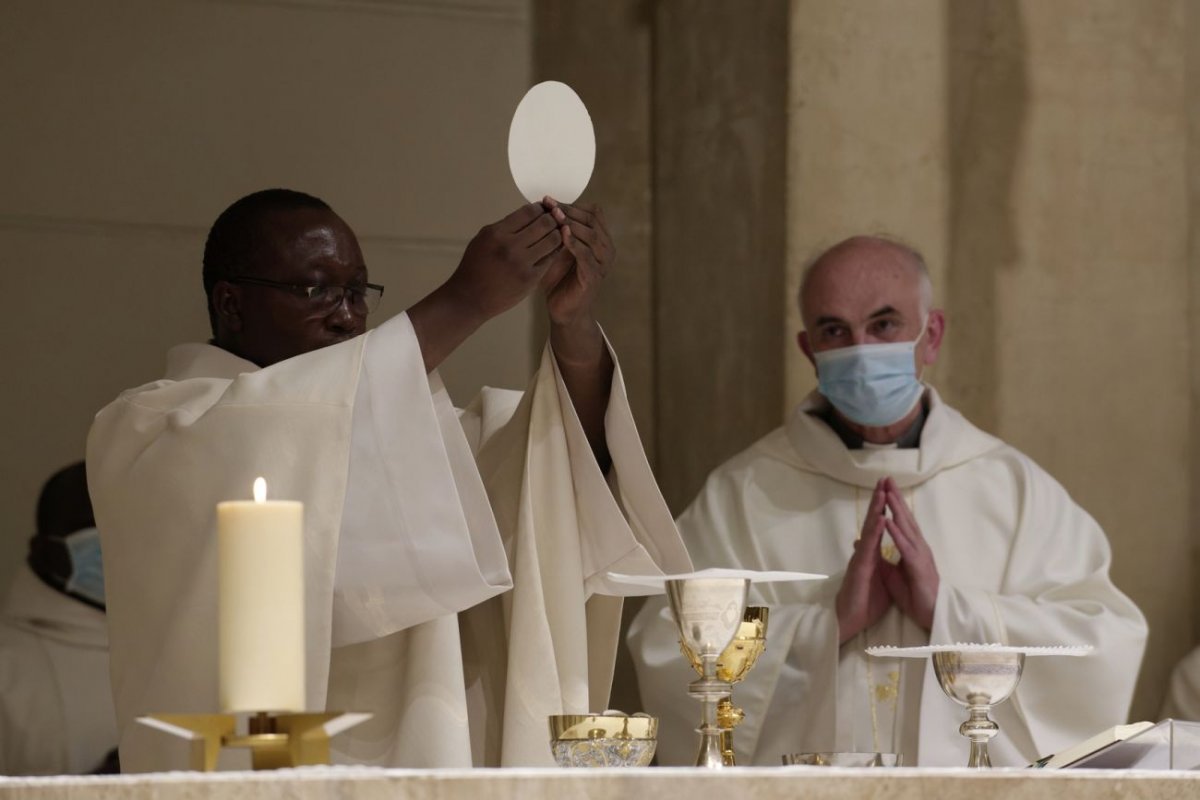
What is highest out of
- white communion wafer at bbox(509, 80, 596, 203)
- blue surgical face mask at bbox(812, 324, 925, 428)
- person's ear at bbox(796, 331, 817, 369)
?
white communion wafer at bbox(509, 80, 596, 203)

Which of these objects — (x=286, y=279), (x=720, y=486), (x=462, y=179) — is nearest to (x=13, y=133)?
(x=462, y=179)

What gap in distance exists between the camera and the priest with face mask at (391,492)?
3133 mm

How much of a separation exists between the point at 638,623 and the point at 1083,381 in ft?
6.72

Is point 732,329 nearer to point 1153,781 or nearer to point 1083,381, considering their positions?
point 1083,381

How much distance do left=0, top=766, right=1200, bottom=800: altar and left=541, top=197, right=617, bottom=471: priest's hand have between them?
5.05 feet

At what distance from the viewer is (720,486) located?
536 centimetres

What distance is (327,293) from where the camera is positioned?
372 cm

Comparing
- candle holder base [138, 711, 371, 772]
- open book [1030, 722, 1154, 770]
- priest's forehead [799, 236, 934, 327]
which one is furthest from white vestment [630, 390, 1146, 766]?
candle holder base [138, 711, 371, 772]

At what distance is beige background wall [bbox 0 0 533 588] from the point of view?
6746 millimetres

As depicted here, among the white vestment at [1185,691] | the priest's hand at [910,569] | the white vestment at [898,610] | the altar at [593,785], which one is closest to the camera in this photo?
the altar at [593,785]

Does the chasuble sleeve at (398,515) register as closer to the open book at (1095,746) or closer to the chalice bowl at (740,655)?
the chalice bowl at (740,655)

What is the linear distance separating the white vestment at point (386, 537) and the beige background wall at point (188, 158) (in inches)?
124

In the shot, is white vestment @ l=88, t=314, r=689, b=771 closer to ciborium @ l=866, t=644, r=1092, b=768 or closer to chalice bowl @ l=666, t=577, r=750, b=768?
chalice bowl @ l=666, t=577, r=750, b=768

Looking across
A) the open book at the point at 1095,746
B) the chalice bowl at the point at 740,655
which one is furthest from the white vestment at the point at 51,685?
the open book at the point at 1095,746
